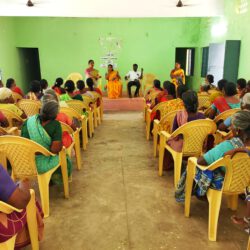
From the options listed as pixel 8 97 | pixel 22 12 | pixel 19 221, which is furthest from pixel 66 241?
pixel 22 12

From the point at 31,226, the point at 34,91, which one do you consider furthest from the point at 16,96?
the point at 31,226

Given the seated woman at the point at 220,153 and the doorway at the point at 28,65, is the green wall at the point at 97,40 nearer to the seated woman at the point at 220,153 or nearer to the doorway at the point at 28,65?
the doorway at the point at 28,65

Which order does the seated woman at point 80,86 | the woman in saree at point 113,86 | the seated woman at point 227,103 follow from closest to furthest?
the seated woman at point 227,103 < the seated woman at point 80,86 < the woman in saree at point 113,86

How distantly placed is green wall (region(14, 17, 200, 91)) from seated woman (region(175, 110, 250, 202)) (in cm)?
781

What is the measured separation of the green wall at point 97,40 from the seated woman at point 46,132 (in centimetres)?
742

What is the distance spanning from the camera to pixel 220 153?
78.5 inches

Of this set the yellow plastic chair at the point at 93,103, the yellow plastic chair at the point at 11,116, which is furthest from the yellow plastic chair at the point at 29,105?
the yellow plastic chair at the point at 93,103

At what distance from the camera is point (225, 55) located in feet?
20.3

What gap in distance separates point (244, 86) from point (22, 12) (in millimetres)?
5546

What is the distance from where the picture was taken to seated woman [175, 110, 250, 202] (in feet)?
6.23

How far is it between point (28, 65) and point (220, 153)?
1013 centimetres

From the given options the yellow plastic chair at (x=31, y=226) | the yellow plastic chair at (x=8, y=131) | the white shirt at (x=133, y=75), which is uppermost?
the white shirt at (x=133, y=75)

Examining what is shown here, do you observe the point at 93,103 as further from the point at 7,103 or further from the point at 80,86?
the point at 7,103

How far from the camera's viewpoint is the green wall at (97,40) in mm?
9297
